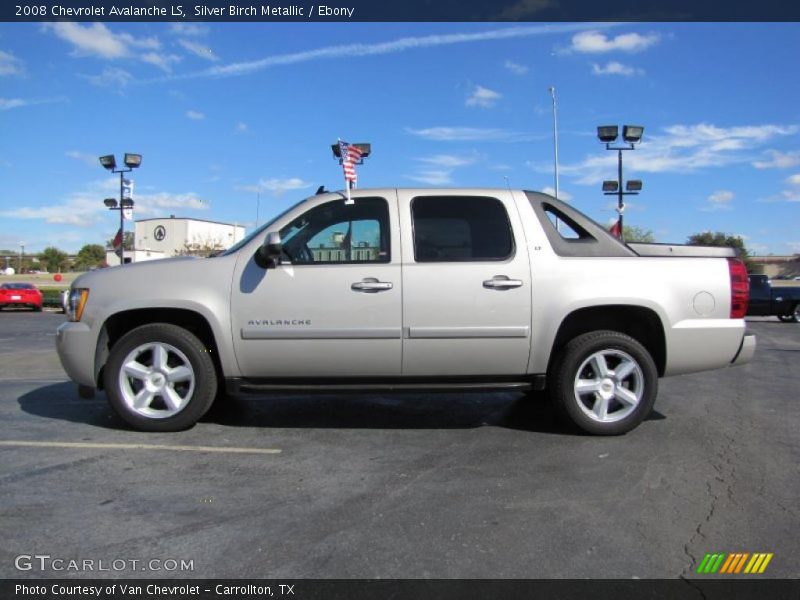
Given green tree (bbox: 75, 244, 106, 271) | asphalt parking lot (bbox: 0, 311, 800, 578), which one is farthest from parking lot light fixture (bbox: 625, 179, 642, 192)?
green tree (bbox: 75, 244, 106, 271)

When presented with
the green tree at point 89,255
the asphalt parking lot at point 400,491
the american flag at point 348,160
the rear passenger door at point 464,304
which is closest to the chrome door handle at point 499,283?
the rear passenger door at point 464,304

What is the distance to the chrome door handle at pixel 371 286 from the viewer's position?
482 cm

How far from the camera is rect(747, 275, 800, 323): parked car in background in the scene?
20.0 meters

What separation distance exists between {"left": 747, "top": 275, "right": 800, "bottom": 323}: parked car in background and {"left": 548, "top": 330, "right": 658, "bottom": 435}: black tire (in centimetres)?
1777

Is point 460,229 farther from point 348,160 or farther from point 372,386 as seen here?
point 372,386

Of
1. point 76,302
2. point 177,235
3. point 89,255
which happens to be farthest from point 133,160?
point 89,255

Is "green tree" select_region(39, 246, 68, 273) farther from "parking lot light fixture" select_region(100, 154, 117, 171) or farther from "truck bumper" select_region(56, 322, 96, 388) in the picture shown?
"truck bumper" select_region(56, 322, 96, 388)

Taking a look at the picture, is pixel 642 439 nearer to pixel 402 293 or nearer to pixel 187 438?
pixel 402 293

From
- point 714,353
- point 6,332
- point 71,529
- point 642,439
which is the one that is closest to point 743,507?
point 642,439

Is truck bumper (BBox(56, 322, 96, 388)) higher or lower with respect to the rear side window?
lower

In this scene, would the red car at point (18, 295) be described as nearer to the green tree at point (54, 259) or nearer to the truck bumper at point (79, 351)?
the truck bumper at point (79, 351)

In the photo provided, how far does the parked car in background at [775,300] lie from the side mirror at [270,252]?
1941 cm

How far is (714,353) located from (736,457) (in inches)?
33.5

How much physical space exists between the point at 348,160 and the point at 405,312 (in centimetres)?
149
